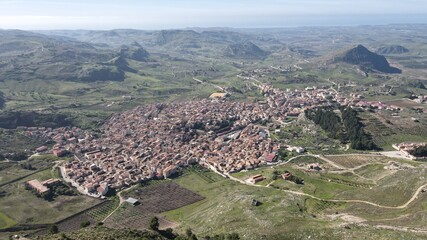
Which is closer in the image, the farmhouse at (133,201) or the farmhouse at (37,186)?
the farmhouse at (133,201)

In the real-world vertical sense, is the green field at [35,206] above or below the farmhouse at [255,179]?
below

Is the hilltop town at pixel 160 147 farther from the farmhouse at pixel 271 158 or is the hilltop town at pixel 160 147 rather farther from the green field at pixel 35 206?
the green field at pixel 35 206

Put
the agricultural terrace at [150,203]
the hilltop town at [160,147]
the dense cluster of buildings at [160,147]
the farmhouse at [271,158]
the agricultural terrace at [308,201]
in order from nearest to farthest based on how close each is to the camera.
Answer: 1. the agricultural terrace at [308,201]
2. the agricultural terrace at [150,203]
3. the hilltop town at [160,147]
4. the dense cluster of buildings at [160,147]
5. the farmhouse at [271,158]

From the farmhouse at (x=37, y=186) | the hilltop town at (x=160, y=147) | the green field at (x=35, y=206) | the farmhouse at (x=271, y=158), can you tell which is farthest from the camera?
the farmhouse at (x=271, y=158)

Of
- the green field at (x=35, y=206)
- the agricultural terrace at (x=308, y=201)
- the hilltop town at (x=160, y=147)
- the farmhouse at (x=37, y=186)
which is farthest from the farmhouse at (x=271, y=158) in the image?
the farmhouse at (x=37, y=186)

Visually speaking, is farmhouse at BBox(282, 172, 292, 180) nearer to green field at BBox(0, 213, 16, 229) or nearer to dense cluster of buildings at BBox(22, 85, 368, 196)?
dense cluster of buildings at BBox(22, 85, 368, 196)

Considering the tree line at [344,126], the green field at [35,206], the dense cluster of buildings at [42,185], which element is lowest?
the green field at [35,206]

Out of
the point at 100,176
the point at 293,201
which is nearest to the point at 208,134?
the point at 100,176

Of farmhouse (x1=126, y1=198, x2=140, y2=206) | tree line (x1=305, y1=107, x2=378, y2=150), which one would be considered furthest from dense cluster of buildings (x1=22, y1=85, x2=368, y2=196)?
tree line (x1=305, y1=107, x2=378, y2=150)

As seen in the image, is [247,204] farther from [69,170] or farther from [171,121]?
[171,121]
